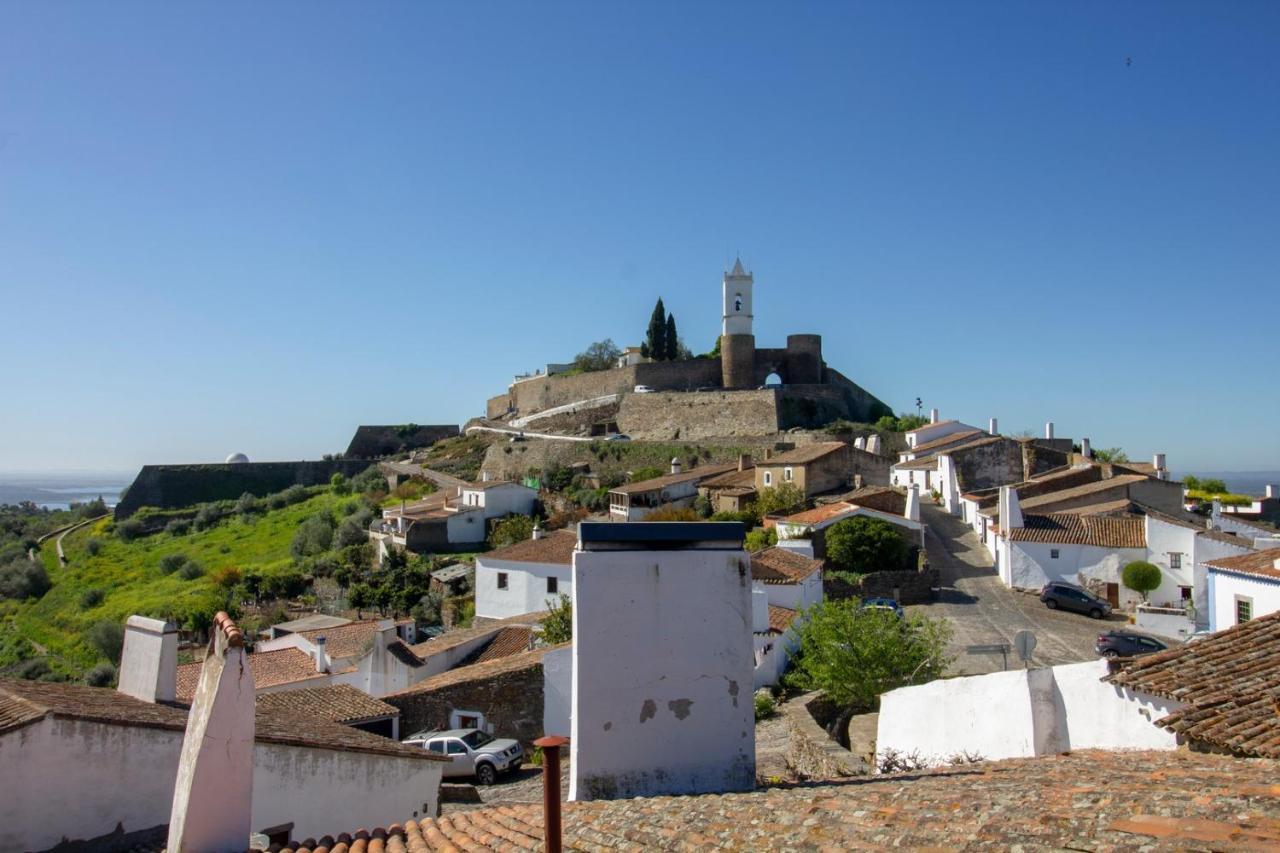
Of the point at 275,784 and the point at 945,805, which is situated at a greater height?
the point at 945,805

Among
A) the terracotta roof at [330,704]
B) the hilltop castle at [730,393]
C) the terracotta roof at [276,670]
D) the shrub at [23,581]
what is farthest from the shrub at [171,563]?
the terracotta roof at [330,704]

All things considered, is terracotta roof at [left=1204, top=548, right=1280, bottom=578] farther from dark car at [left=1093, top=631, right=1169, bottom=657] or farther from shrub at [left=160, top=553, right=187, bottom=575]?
shrub at [left=160, top=553, right=187, bottom=575]

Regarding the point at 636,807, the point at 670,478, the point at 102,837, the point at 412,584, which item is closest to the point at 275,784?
the point at 102,837

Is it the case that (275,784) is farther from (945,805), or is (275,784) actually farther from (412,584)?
(412,584)

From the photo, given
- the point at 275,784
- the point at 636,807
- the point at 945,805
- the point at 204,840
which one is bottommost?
the point at 275,784

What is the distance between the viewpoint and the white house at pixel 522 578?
2350cm

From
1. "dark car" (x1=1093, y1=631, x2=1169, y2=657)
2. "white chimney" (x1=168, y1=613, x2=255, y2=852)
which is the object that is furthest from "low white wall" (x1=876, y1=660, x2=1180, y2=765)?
"dark car" (x1=1093, y1=631, x2=1169, y2=657)

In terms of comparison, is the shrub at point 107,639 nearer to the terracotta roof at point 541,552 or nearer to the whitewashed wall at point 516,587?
the whitewashed wall at point 516,587

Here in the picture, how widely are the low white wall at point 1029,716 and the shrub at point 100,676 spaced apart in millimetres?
25028

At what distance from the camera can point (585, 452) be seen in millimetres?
47781

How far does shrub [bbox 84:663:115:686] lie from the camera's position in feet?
83.8

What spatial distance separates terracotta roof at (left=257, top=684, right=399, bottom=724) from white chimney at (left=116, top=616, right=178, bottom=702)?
5.70ft

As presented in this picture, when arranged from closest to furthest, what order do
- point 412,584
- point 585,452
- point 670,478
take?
point 412,584 → point 670,478 → point 585,452

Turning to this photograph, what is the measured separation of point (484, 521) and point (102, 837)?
3144cm
